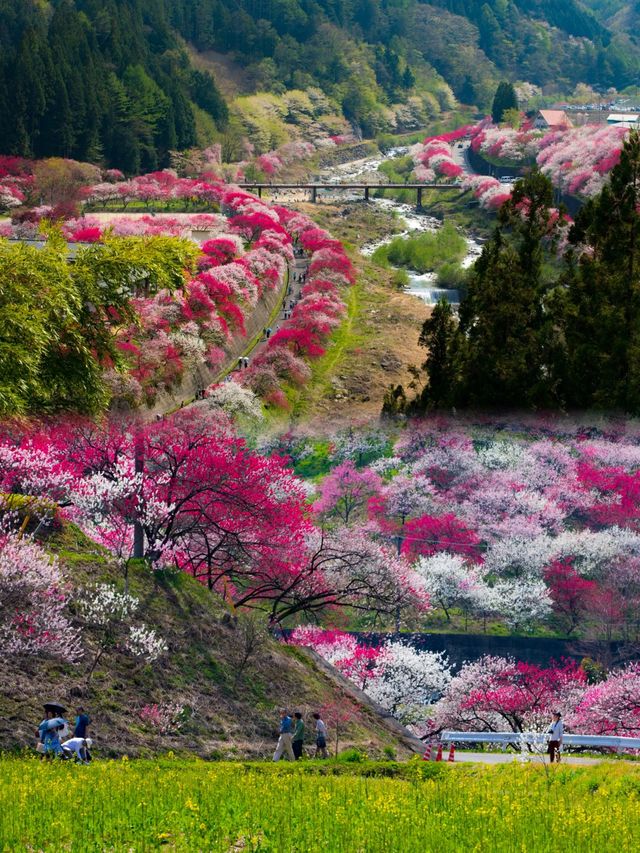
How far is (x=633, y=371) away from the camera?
2956cm

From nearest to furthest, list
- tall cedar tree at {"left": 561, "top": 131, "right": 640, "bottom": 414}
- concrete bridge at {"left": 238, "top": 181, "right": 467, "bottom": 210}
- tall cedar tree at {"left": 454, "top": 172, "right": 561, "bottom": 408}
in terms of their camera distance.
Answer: tall cedar tree at {"left": 561, "top": 131, "right": 640, "bottom": 414} < tall cedar tree at {"left": 454, "top": 172, "right": 561, "bottom": 408} < concrete bridge at {"left": 238, "top": 181, "right": 467, "bottom": 210}

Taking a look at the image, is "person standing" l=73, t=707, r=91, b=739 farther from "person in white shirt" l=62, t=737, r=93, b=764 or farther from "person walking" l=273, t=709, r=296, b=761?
"person walking" l=273, t=709, r=296, b=761

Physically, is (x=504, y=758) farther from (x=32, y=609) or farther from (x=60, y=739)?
(x=32, y=609)

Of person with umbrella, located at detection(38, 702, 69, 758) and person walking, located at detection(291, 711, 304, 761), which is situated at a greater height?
person with umbrella, located at detection(38, 702, 69, 758)

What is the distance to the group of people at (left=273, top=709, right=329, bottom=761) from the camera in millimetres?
17266

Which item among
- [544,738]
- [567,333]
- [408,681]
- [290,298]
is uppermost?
[567,333]

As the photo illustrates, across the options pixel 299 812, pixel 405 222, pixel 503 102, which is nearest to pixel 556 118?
pixel 503 102

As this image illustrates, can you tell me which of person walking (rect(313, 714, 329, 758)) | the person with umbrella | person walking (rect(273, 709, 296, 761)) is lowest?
person walking (rect(313, 714, 329, 758))

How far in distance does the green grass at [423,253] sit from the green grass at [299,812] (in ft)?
265

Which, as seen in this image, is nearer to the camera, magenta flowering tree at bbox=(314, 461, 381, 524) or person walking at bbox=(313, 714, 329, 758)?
person walking at bbox=(313, 714, 329, 758)

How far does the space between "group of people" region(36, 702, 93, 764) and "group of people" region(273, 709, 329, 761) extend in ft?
9.55

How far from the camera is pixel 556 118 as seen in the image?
16600cm

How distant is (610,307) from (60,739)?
64.4ft

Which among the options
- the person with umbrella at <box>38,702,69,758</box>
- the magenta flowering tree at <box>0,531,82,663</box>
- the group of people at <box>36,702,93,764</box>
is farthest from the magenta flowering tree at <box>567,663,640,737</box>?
the person with umbrella at <box>38,702,69,758</box>
